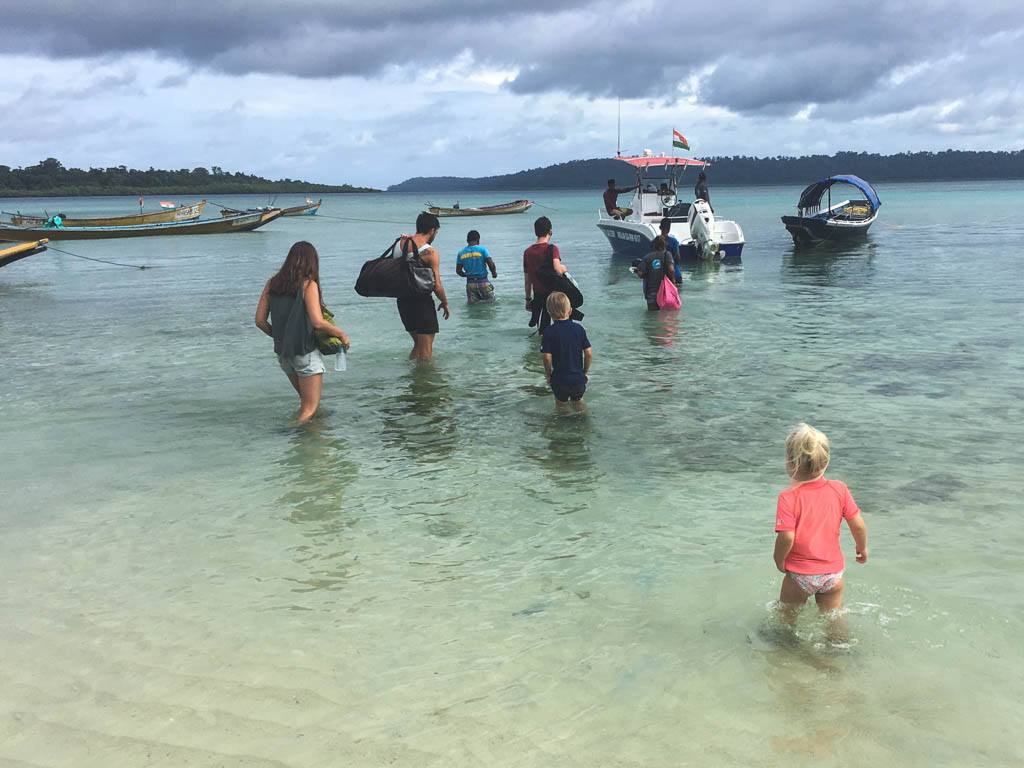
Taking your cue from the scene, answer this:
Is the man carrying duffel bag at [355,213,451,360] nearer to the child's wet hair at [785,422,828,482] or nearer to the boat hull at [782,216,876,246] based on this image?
the child's wet hair at [785,422,828,482]

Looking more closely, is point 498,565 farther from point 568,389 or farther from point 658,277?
point 658,277

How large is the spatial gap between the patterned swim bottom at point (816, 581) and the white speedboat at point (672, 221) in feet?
68.3

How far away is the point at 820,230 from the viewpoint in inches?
1203

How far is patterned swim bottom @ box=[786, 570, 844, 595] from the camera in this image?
395cm

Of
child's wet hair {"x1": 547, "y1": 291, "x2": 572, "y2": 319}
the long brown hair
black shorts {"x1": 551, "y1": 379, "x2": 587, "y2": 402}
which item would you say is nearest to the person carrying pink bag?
black shorts {"x1": 551, "y1": 379, "x2": 587, "y2": 402}

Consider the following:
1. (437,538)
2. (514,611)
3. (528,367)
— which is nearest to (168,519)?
(437,538)

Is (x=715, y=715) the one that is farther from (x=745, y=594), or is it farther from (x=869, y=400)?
(x=869, y=400)

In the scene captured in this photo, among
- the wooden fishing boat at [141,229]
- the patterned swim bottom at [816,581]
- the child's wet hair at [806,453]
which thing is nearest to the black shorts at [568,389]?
the patterned swim bottom at [816,581]

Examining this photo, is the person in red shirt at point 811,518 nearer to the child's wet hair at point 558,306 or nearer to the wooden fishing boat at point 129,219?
the child's wet hair at point 558,306

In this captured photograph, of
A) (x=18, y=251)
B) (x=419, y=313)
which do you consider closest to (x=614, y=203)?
(x=18, y=251)

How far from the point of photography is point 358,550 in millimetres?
5328

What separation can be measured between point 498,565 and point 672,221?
22633 mm

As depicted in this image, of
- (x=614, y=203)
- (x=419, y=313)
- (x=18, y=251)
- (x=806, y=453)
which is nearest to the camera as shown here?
(x=806, y=453)

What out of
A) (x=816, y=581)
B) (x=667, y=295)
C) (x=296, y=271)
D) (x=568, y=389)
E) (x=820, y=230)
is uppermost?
(x=820, y=230)
